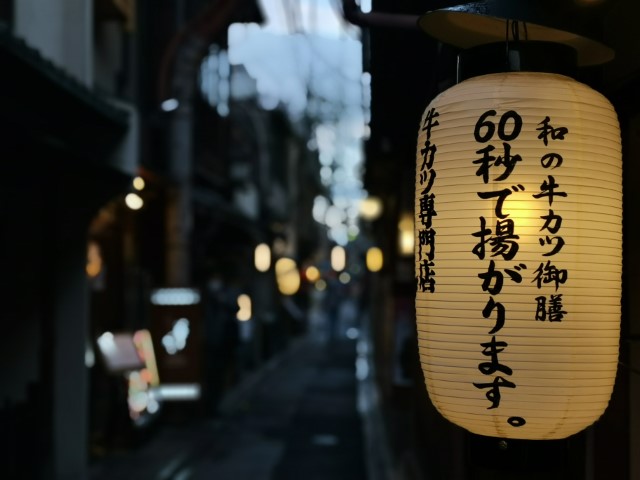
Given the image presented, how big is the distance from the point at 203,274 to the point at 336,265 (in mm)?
25384

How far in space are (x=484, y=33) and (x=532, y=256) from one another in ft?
4.69

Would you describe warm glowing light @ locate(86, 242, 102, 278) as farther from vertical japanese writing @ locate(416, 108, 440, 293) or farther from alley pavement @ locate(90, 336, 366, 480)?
vertical japanese writing @ locate(416, 108, 440, 293)

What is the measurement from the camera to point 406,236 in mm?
13219

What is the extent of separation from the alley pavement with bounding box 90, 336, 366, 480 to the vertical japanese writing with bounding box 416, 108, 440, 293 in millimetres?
10163

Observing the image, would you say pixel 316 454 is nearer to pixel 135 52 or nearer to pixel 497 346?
pixel 135 52

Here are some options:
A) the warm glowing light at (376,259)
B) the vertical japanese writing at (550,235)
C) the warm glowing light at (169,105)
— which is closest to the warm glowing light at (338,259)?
the warm glowing light at (376,259)

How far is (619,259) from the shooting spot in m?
4.27

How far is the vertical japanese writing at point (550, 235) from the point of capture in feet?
13.2

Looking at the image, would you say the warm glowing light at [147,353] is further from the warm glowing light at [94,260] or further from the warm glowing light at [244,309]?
the warm glowing light at [244,309]

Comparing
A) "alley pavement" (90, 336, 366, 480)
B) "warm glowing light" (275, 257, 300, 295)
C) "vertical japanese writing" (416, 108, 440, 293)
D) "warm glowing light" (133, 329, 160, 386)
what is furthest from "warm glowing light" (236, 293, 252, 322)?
"vertical japanese writing" (416, 108, 440, 293)

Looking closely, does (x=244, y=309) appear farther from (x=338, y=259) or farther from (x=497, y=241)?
Result: (x=338, y=259)

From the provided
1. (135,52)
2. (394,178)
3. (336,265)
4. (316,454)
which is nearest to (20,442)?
(316,454)

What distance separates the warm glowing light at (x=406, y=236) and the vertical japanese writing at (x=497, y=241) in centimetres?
840

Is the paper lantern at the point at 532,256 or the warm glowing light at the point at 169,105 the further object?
the warm glowing light at the point at 169,105
